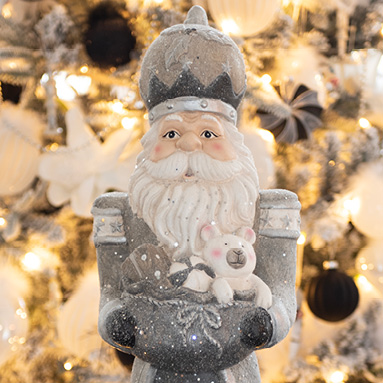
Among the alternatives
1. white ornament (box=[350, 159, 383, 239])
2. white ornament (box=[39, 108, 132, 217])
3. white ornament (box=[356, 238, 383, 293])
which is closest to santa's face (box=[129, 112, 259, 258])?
white ornament (box=[39, 108, 132, 217])

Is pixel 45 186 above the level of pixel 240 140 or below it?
below

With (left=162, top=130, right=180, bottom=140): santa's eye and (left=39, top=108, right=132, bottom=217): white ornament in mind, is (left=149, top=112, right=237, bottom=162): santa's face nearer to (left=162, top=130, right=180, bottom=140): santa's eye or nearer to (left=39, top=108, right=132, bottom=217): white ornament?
(left=162, top=130, right=180, bottom=140): santa's eye

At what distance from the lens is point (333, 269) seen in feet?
5.39

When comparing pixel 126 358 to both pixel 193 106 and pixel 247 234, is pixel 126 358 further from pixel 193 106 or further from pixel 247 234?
pixel 193 106

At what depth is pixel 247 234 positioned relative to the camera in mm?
840

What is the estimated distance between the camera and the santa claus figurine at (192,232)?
79cm

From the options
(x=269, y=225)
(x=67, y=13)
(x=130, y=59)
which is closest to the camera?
(x=269, y=225)

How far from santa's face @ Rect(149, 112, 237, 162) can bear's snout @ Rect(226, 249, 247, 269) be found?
0.18m

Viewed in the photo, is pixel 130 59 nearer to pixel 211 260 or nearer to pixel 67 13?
pixel 67 13

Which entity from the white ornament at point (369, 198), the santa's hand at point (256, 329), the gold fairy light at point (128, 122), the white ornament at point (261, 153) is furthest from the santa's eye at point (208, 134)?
the white ornament at point (369, 198)

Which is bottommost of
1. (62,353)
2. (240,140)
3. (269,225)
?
(62,353)

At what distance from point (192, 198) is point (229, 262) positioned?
0.44 feet

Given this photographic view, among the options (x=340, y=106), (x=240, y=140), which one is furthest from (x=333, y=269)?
(x=240, y=140)

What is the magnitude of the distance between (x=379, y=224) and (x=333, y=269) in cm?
23
